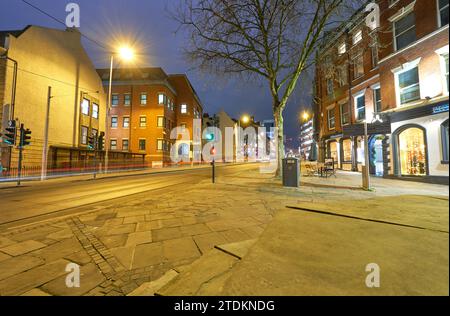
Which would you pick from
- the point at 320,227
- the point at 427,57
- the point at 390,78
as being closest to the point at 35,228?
the point at 320,227

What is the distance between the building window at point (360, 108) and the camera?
17.0 meters

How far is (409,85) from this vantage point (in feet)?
36.6

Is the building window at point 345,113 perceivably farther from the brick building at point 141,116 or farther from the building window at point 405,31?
the brick building at point 141,116

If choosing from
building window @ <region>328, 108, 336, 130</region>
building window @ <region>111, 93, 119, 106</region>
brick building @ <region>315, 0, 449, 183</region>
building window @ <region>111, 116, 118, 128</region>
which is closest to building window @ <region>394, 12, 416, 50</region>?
brick building @ <region>315, 0, 449, 183</region>

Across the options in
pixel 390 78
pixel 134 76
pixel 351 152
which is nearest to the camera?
pixel 390 78

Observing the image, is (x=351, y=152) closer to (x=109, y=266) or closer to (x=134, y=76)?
(x=109, y=266)

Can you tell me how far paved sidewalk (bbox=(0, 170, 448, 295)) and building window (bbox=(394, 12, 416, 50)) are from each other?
38.5 ft

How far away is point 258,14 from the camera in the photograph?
1094cm

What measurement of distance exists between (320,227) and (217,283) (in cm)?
155

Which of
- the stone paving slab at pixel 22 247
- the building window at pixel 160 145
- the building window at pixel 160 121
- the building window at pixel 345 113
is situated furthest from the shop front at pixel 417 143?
the building window at pixel 160 121

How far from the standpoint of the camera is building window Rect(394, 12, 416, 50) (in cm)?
1104

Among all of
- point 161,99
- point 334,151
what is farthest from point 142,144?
point 334,151

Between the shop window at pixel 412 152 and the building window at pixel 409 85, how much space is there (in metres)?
1.83
